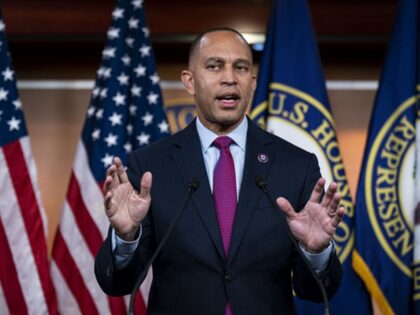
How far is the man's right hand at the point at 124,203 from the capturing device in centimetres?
176

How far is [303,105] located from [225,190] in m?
1.42

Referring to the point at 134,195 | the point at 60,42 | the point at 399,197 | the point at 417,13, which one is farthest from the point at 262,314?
the point at 60,42

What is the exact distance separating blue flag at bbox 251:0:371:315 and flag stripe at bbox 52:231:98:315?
0.92m

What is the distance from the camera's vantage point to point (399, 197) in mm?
3238

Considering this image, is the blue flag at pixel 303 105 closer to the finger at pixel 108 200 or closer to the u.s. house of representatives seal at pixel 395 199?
the u.s. house of representatives seal at pixel 395 199

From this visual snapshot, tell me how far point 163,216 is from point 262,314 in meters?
0.36

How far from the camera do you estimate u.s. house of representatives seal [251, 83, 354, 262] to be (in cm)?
325

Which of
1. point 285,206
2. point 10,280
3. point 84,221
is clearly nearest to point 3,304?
point 10,280

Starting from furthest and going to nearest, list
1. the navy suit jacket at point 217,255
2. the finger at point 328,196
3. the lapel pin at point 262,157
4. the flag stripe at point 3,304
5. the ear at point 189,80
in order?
1. the flag stripe at point 3,304
2. the ear at point 189,80
3. the lapel pin at point 262,157
4. the navy suit jacket at point 217,255
5. the finger at point 328,196

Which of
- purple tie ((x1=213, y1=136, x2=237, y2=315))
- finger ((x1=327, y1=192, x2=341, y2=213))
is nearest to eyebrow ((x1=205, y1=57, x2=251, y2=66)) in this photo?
purple tie ((x1=213, y1=136, x2=237, y2=315))

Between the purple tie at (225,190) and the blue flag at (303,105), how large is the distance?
1.23 m

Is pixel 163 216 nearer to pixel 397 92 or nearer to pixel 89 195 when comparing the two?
pixel 89 195

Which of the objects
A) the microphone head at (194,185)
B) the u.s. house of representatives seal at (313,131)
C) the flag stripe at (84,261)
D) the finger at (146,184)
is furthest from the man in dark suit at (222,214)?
the flag stripe at (84,261)

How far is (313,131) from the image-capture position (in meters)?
3.28
